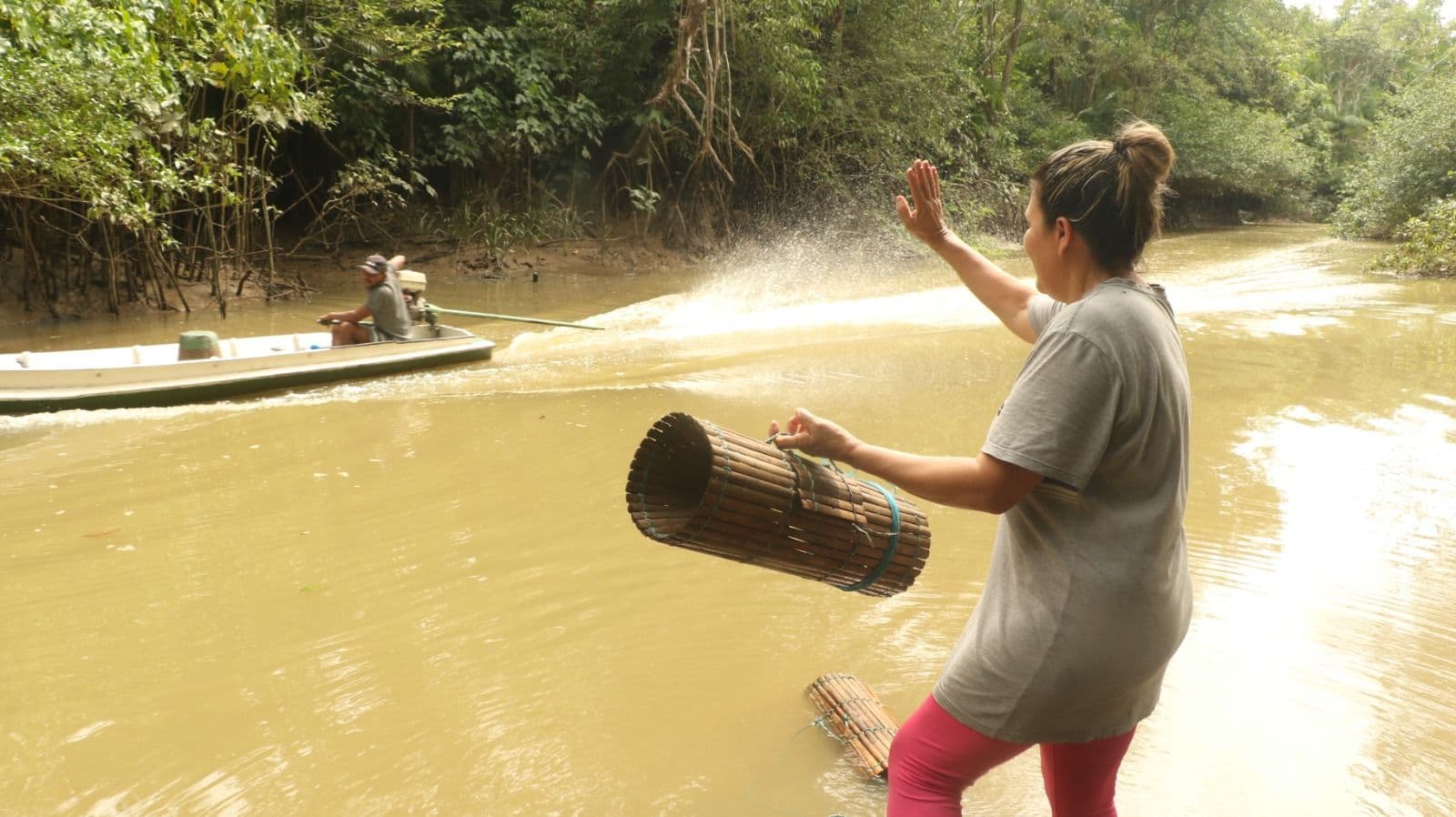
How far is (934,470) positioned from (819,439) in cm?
25

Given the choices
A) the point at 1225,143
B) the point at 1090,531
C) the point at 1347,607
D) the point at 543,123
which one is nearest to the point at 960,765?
the point at 1090,531

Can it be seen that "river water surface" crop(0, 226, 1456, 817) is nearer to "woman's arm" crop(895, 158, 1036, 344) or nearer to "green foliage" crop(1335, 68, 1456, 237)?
"woman's arm" crop(895, 158, 1036, 344)

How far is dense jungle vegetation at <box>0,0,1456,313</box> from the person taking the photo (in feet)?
30.2

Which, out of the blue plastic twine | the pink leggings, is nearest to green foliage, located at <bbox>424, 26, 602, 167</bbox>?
the blue plastic twine

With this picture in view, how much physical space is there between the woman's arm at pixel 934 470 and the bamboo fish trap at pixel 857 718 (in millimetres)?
1364

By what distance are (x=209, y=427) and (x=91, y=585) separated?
119 inches

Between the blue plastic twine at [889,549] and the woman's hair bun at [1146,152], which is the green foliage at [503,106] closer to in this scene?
the blue plastic twine at [889,549]

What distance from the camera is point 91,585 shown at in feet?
14.0

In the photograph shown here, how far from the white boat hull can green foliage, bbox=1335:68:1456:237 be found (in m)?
20.6

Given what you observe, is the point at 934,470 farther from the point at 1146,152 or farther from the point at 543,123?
the point at 543,123

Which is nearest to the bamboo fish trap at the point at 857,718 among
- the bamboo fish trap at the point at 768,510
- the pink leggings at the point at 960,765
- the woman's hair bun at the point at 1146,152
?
the bamboo fish trap at the point at 768,510

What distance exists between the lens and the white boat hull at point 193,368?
7250 millimetres

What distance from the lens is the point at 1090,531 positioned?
5.33 feet

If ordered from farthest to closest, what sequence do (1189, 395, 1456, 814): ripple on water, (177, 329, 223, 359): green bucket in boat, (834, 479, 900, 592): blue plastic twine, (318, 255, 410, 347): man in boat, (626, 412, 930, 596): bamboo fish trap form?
1. (318, 255, 410, 347): man in boat
2. (177, 329, 223, 359): green bucket in boat
3. (1189, 395, 1456, 814): ripple on water
4. (834, 479, 900, 592): blue plastic twine
5. (626, 412, 930, 596): bamboo fish trap
